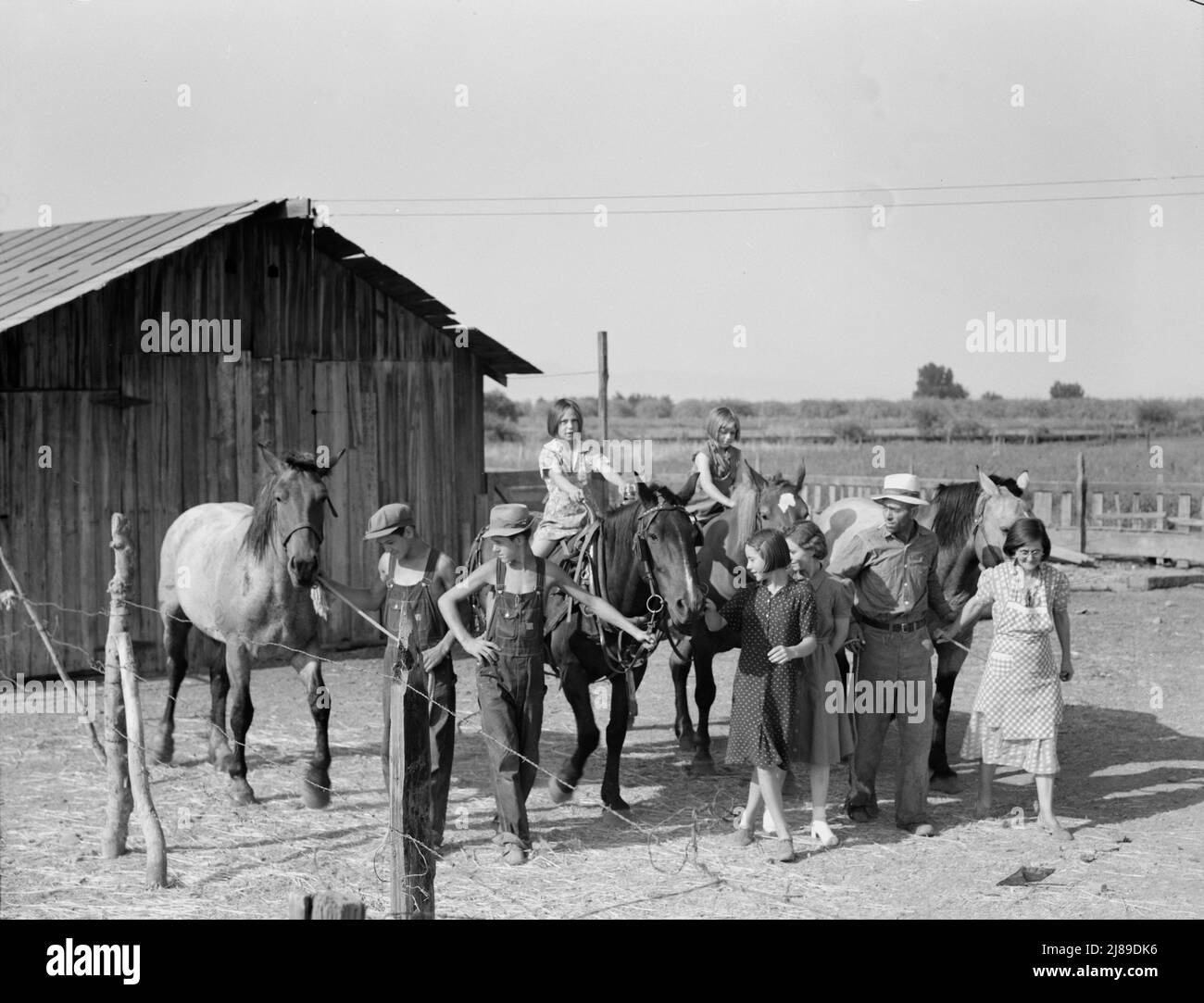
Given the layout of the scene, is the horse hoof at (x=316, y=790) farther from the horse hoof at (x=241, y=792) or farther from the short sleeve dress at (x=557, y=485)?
the short sleeve dress at (x=557, y=485)

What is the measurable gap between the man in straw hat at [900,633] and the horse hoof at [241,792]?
3.77 meters

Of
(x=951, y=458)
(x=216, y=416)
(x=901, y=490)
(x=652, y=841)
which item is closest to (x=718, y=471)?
(x=901, y=490)

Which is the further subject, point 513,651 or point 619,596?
point 619,596

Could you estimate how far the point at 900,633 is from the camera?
7.92 metres

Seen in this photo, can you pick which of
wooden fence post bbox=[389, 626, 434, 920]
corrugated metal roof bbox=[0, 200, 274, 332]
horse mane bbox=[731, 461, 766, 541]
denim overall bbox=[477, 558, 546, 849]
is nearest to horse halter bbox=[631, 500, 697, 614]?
denim overall bbox=[477, 558, 546, 849]

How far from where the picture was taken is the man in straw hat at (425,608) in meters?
7.27

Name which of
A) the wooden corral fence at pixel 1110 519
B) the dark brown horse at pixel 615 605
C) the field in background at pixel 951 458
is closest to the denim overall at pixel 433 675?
the dark brown horse at pixel 615 605

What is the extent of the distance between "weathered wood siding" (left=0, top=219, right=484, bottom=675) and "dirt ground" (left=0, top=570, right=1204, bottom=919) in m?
1.99

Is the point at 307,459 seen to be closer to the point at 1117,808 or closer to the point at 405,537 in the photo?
the point at 405,537

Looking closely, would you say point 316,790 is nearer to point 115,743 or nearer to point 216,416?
point 115,743

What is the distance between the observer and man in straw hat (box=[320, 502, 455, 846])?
7.27 m

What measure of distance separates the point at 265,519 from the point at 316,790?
1776mm

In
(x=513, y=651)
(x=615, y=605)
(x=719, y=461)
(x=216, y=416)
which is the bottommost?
(x=513, y=651)
